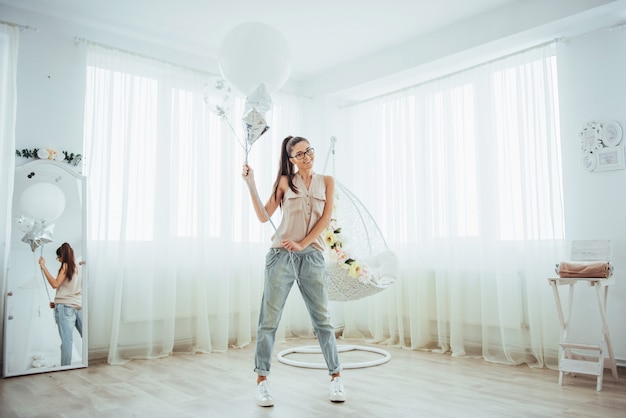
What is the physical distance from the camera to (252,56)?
8.61 ft

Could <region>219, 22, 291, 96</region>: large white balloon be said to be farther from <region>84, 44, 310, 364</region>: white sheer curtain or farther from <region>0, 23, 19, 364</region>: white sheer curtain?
<region>0, 23, 19, 364</region>: white sheer curtain

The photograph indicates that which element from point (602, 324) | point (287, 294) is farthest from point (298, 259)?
point (602, 324)

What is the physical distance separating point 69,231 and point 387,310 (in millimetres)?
2740

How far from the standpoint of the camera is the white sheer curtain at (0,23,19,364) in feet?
11.1

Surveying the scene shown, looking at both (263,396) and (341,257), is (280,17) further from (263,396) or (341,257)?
(263,396)

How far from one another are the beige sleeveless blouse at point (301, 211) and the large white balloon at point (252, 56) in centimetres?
59

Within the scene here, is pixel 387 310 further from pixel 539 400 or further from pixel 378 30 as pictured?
pixel 378 30

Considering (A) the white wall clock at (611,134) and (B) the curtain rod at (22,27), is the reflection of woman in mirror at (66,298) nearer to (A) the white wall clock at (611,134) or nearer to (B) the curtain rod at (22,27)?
(B) the curtain rod at (22,27)

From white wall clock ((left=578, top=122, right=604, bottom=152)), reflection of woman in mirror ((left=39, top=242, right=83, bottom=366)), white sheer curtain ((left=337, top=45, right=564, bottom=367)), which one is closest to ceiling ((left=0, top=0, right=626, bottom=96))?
white sheer curtain ((left=337, top=45, right=564, bottom=367))

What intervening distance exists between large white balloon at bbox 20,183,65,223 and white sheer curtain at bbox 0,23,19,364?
0.10 m

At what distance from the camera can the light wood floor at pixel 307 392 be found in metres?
2.37

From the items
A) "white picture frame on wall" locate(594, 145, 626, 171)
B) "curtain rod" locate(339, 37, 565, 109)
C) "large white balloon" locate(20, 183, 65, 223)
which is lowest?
"large white balloon" locate(20, 183, 65, 223)

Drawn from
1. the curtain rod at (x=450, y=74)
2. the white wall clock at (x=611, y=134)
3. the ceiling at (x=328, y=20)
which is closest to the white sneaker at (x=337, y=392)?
the ceiling at (x=328, y=20)

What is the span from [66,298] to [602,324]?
3.55 m
